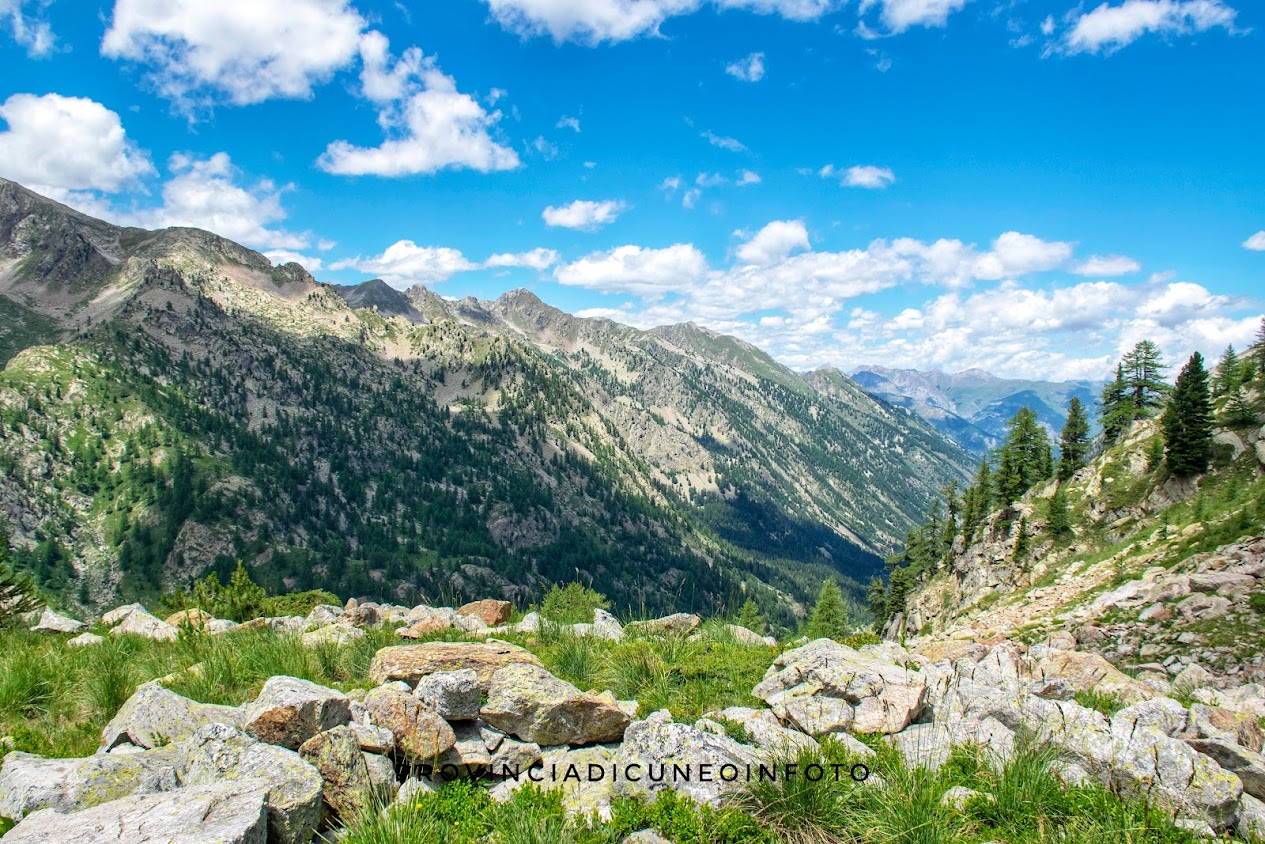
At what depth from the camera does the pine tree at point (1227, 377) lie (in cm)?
3950

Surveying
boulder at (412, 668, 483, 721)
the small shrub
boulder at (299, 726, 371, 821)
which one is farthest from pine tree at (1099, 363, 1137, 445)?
boulder at (299, 726, 371, 821)

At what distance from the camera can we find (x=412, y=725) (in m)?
7.20

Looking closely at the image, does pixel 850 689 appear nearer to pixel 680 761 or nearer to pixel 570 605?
pixel 680 761

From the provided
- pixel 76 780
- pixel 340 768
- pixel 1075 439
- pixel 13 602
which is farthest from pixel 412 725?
pixel 1075 439

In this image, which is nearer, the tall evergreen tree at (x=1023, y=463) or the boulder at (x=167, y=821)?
the boulder at (x=167, y=821)

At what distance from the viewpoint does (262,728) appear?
6695mm

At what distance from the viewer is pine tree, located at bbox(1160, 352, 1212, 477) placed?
31.6m

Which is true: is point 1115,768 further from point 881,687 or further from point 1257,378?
point 1257,378

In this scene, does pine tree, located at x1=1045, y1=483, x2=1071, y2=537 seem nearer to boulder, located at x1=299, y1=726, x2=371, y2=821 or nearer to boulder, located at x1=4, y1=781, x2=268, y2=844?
boulder, located at x1=299, y1=726, x2=371, y2=821

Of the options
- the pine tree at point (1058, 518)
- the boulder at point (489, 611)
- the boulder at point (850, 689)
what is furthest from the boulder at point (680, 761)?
the pine tree at point (1058, 518)

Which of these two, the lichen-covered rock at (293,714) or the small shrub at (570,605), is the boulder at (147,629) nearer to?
the lichen-covered rock at (293,714)

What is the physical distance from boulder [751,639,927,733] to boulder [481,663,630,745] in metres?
3.16

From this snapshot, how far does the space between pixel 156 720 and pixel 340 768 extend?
3.17m

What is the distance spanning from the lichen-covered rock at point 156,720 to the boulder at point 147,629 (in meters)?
7.27
